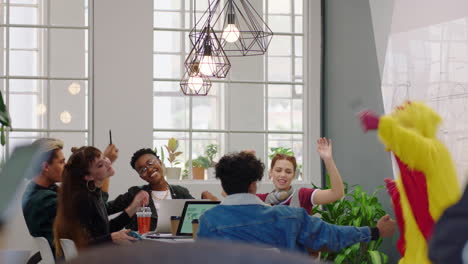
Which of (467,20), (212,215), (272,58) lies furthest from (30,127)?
(212,215)

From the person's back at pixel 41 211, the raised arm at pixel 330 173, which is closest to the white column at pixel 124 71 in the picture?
the person's back at pixel 41 211

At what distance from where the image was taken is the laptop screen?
479 centimetres

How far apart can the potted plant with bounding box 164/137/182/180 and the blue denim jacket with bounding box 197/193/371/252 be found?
168 inches

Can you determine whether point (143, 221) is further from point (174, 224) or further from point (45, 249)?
point (45, 249)

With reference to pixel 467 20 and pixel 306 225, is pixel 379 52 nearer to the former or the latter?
pixel 467 20

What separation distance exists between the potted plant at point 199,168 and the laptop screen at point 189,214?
3008 millimetres

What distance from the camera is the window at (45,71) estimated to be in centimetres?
770

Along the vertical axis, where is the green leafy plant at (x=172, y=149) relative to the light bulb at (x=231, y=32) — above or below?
below

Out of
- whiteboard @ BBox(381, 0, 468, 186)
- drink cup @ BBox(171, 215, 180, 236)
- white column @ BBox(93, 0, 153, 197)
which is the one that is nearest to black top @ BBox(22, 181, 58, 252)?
drink cup @ BBox(171, 215, 180, 236)

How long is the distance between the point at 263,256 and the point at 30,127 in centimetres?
769

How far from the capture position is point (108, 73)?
7676 mm

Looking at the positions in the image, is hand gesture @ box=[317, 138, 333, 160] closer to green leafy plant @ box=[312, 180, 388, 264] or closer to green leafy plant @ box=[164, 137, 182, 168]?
green leafy plant @ box=[312, 180, 388, 264]

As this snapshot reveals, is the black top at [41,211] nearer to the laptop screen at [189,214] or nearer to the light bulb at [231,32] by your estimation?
the laptop screen at [189,214]

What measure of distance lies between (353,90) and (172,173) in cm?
186
